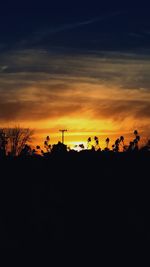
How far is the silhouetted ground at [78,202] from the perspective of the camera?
7.09m

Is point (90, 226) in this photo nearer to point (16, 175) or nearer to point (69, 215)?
point (69, 215)

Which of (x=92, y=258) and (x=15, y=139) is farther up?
(x=15, y=139)

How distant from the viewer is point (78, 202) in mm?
7422

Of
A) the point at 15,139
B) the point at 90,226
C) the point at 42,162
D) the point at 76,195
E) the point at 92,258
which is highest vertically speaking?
the point at 15,139

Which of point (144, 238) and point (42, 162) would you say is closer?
point (144, 238)

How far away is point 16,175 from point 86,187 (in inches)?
45.6

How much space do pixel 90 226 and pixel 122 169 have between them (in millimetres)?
1051

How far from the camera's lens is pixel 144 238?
702 cm

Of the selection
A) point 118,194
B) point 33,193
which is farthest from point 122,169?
point 33,193

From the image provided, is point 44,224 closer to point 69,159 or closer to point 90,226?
point 90,226

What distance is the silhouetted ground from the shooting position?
7.09 meters

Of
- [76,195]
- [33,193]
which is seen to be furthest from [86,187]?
[33,193]

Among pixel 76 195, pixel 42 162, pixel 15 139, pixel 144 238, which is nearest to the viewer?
pixel 144 238

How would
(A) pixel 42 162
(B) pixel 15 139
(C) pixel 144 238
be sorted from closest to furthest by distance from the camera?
(C) pixel 144 238 → (A) pixel 42 162 → (B) pixel 15 139
